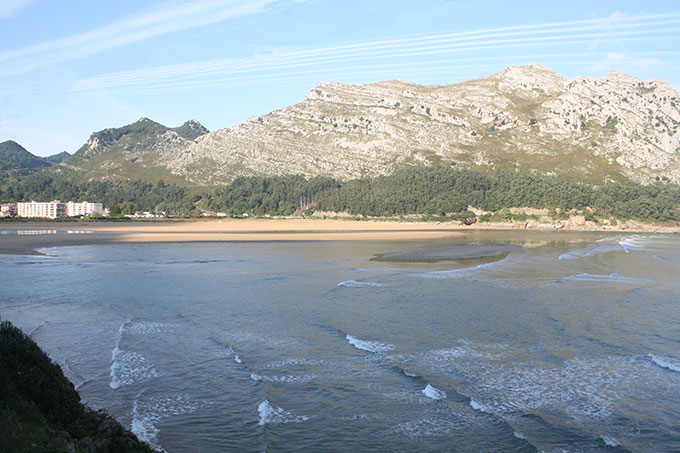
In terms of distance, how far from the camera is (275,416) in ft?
35.1

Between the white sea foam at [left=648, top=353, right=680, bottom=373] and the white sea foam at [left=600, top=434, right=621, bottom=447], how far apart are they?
5.94 m

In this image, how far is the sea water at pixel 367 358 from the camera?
33.3 feet

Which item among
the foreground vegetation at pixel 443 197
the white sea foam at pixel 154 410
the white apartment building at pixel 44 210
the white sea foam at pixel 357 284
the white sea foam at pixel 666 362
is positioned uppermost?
the foreground vegetation at pixel 443 197

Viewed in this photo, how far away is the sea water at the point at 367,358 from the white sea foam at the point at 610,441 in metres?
0.07

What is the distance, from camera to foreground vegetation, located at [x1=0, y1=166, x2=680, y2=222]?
13625 cm

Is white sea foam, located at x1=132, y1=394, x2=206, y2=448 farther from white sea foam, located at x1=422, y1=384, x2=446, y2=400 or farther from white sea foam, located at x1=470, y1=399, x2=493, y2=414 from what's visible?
white sea foam, located at x1=470, y1=399, x2=493, y2=414

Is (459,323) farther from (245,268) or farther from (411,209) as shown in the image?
(411,209)

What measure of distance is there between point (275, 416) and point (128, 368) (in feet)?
17.9

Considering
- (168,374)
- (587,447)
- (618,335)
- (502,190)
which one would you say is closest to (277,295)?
(168,374)

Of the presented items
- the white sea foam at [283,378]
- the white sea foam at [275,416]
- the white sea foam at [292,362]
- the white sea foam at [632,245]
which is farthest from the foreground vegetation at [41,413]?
the white sea foam at [632,245]

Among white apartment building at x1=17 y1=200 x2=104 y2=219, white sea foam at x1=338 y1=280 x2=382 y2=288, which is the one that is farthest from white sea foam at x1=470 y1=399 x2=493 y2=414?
white apartment building at x1=17 y1=200 x2=104 y2=219

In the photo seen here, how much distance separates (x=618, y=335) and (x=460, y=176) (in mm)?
157207

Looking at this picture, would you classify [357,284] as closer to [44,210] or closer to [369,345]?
[369,345]

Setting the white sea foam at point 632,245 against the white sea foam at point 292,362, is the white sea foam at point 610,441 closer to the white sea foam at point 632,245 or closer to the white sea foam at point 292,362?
the white sea foam at point 292,362
